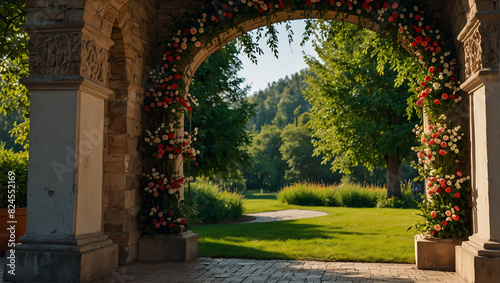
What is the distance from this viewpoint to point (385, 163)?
1753 centimetres

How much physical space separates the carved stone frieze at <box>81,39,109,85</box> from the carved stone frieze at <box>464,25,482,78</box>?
12.9ft

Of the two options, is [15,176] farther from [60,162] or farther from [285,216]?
[285,216]

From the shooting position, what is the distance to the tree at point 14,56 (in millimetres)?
7684

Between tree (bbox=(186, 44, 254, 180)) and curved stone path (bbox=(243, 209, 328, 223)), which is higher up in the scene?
tree (bbox=(186, 44, 254, 180))

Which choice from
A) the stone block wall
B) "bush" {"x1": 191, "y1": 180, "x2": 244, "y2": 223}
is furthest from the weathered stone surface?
"bush" {"x1": 191, "y1": 180, "x2": 244, "y2": 223}

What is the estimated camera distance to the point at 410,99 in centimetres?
651

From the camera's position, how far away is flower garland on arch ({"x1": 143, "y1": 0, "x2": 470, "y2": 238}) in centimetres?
580

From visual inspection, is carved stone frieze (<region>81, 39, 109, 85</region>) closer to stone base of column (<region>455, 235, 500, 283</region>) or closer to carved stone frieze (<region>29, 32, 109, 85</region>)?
carved stone frieze (<region>29, 32, 109, 85</region>)

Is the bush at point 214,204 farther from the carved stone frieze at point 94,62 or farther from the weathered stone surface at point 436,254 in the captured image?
the carved stone frieze at point 94,62

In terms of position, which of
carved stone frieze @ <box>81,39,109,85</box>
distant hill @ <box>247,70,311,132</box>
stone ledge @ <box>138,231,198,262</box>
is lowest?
stone ledge @ <box>138,231,198,262</box>

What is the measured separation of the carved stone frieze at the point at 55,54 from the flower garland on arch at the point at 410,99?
75.4 inches

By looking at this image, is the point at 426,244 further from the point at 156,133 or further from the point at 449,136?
the point at 156,133

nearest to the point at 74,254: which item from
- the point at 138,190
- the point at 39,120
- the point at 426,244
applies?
the point at 39,120

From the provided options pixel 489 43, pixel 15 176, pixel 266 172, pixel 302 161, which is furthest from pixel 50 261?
pixel 266 172
